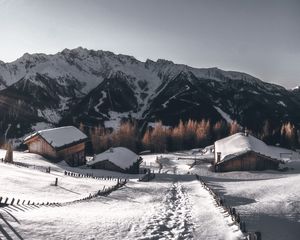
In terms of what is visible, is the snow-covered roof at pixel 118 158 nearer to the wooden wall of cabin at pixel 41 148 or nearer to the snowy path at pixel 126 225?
the wooden wall of cabin at pixel 41 148

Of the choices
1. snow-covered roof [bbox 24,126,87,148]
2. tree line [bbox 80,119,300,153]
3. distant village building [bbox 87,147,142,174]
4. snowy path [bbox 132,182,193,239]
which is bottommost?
snowy path [bbox 132,182,193,239]

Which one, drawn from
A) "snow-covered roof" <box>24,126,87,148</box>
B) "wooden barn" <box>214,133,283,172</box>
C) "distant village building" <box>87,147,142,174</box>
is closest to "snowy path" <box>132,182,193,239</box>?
"wooden barn" <box>214,133,283,172</box>

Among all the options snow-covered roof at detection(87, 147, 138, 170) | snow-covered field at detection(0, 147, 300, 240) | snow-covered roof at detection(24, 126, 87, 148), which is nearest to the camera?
snow-covered field at detection(0, 147, 300, 240)

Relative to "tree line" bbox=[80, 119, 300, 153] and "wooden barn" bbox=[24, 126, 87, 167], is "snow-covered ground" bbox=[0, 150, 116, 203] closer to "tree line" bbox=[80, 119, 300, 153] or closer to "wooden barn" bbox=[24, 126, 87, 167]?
"wooden barn" bbox=[24, 126, 87, 167]

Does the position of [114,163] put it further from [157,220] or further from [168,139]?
[168,139]

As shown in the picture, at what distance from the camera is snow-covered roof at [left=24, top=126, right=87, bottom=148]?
251 ft

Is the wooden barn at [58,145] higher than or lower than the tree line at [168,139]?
lower

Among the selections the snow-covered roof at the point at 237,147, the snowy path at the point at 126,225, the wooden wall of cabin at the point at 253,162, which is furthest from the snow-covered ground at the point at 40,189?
the wooden wall of cabin at the point at 253,162

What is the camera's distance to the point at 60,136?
80.3 meters

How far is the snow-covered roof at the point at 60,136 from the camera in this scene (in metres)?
76.4

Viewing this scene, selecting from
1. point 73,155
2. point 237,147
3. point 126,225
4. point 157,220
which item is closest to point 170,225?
point 157,220

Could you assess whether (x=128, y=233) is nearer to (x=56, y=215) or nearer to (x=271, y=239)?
(x=56, y=215)

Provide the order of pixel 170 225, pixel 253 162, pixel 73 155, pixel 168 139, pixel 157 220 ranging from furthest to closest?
pixel 168 139 → pixel 73 155 → pixel 253 162 → pixel 157 220 → pixel 170 225

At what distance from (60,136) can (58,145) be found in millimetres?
4685
